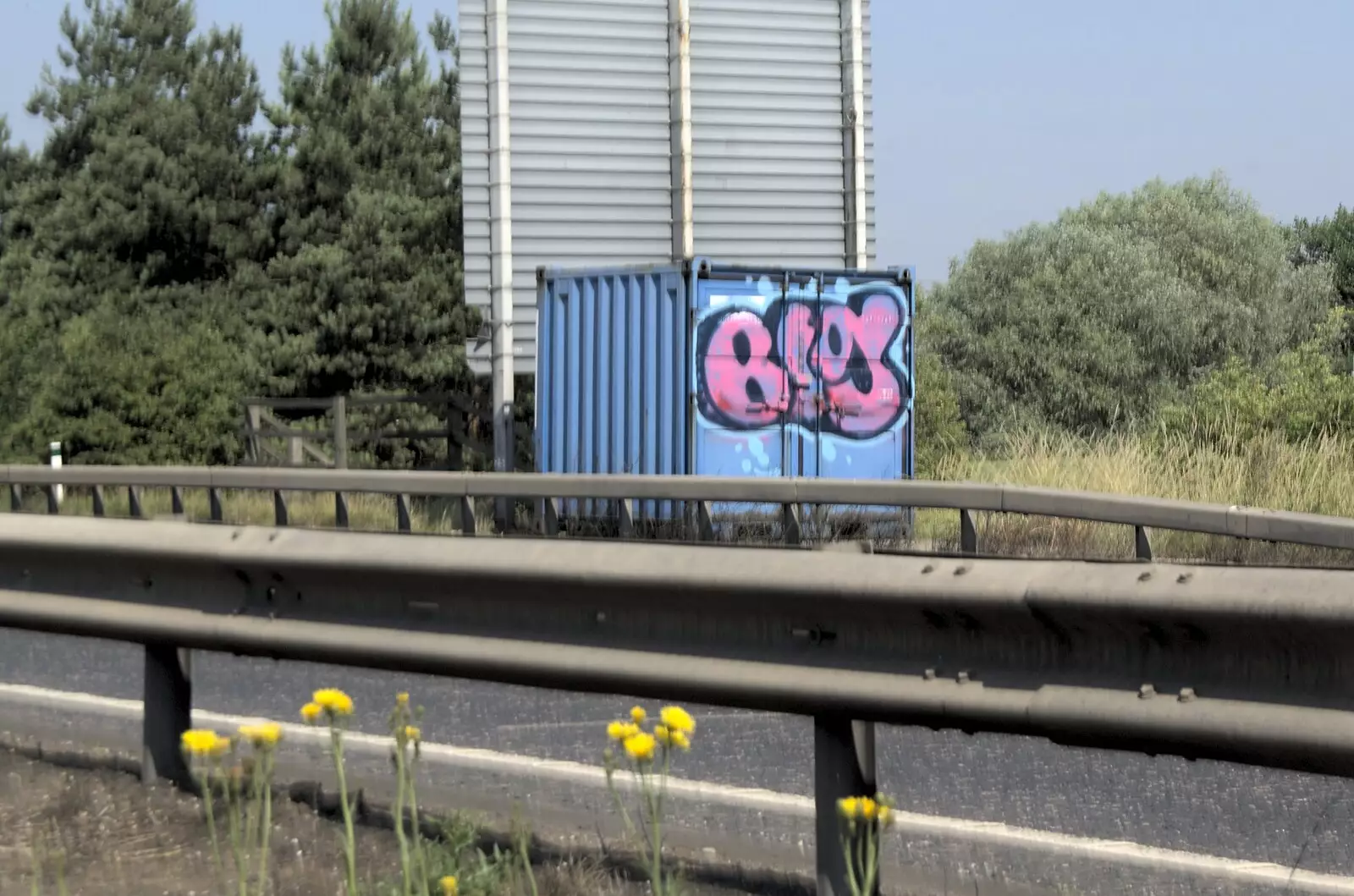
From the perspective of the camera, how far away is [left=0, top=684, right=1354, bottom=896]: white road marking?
14.3 feet

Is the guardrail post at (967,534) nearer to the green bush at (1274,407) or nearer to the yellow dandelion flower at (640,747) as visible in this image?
the green bush at (1274,407)

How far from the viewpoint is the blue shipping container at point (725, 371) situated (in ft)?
58.3

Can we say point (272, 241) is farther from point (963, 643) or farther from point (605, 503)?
point (963, 643)

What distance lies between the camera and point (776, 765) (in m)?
5.88

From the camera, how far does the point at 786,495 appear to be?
40.6 ft

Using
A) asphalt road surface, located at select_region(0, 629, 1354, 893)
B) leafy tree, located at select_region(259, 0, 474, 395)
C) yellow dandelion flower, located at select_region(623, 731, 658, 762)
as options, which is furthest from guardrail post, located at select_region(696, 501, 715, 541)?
leafy tree, located at select_region(259, 0, 474, 395)

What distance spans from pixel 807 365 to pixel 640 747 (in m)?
15.7

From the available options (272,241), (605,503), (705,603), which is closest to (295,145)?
Result: (272,241)

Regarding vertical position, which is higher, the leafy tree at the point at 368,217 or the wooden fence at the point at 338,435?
the leafy tree at the point at 368,217

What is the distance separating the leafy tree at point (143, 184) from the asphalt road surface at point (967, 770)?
1720 inches

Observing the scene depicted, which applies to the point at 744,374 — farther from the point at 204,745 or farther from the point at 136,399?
the point at 136,399

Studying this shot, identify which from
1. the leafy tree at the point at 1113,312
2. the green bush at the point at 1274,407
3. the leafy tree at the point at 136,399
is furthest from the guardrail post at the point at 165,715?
the leafy tree at the point at 1113,312

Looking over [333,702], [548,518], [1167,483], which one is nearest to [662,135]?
[548,518]

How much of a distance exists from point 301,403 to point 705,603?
80.8ft
